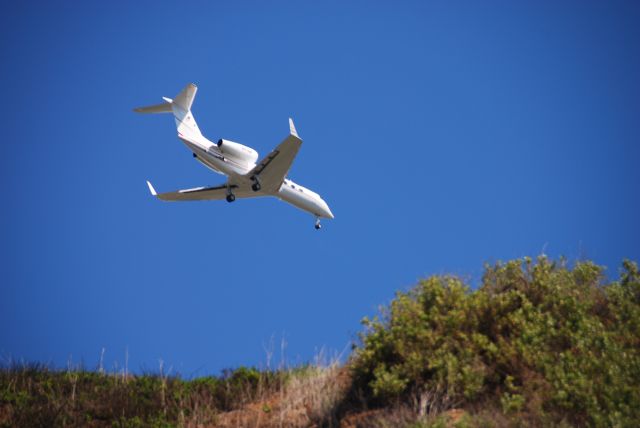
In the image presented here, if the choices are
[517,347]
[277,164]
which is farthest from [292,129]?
[517,347]

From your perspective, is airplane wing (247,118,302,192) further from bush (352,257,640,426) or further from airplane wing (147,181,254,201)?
bush (352,257,640,426)

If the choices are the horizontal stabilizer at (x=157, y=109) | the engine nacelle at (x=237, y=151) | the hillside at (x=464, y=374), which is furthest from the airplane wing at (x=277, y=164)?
the hillside at (x=464, y=374)

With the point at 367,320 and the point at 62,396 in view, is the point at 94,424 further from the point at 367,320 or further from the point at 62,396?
the point at 367,320

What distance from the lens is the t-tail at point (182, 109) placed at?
3244cm

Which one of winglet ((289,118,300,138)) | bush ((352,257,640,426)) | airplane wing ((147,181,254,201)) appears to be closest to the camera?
bush ((352,257,640,426))

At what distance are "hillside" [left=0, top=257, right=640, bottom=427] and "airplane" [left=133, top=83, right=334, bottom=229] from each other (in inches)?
588

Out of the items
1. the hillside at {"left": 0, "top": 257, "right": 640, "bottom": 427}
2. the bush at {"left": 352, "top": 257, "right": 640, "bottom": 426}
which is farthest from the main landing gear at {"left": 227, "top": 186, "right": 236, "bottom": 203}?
the bush at {"left": 352, "top": 257, "right": 640, "bottom": 426}

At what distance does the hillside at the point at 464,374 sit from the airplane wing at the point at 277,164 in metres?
13.9

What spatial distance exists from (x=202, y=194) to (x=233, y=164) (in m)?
3.24

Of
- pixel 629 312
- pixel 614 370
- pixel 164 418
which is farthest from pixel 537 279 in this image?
pixel 164 418

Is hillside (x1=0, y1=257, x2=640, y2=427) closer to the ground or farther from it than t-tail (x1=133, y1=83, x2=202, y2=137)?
closer to the ground

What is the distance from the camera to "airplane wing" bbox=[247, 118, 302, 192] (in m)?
28.2

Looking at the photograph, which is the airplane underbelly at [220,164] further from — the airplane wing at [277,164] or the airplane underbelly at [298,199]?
the airplane underbelly at [298,199]

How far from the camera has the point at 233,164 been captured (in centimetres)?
3116
